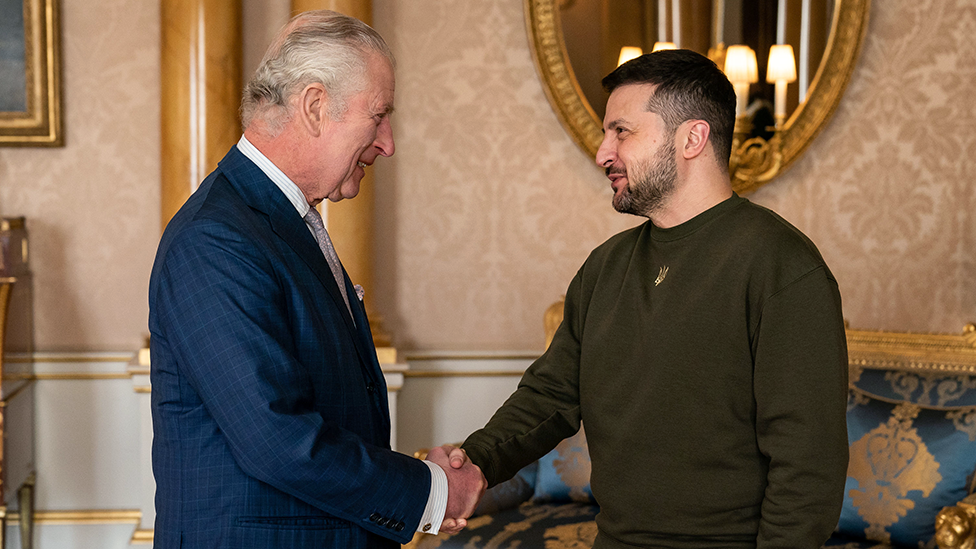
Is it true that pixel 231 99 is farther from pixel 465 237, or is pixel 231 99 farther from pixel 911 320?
pixel 911 320

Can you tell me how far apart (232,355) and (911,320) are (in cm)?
319

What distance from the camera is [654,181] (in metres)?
1.72

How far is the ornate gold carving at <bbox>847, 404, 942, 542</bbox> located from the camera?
8.45 feet

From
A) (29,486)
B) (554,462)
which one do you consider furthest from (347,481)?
(29,486)

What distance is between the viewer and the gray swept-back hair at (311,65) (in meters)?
1.55

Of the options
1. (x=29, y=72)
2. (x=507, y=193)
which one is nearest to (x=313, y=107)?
(x=507, y=193)

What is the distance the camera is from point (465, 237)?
3.59 metres

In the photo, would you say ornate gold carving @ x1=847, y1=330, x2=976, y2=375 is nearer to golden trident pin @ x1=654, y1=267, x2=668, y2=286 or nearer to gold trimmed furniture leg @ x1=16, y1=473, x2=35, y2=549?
golden trident pin @ x1=654, y1=267, x2=668, y2=286

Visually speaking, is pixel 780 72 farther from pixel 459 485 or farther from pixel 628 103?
pixel 459 485

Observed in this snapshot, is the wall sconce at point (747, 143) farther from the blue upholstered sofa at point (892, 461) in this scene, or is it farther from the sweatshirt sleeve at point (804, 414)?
the sweatshirt sleeve at point (804, 414)

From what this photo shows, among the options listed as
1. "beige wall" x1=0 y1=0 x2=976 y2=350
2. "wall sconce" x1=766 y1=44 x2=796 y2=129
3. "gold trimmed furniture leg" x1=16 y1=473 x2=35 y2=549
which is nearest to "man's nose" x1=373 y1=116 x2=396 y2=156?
"beige wall" x1=0 y1=0 x2=976 y2=350

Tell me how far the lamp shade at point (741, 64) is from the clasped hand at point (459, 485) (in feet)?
7.44

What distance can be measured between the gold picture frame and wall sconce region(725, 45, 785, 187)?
2665 millimetres

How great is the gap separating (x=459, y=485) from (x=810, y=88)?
2.59 metres
